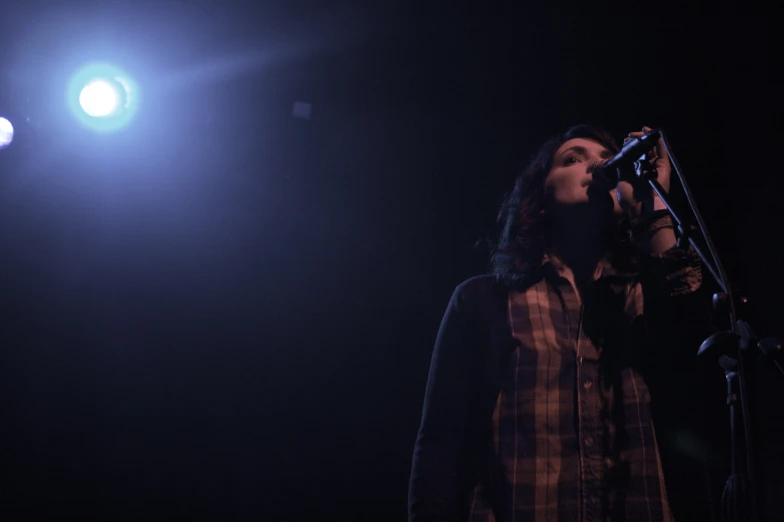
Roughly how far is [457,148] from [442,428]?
6.50 feet

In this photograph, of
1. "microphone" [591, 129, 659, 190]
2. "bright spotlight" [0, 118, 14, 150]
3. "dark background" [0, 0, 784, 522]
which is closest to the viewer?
"microphone" [591, 129, 659, 190]

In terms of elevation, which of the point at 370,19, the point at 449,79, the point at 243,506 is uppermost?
the point at 370,19

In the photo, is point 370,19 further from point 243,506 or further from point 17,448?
point 17,448

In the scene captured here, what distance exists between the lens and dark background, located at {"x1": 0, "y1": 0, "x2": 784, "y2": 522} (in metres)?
2.76

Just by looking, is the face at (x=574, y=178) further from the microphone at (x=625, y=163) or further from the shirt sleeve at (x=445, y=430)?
the shirt sleeve at (x=445, y=430)

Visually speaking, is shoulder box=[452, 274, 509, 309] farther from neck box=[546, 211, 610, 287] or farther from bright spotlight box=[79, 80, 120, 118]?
bright spotlight box=[79, 80, 120, 118]

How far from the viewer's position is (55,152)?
2.98m

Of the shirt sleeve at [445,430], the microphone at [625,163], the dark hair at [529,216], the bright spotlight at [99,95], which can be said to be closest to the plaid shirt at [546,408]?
the shirt sleeve at [445,430]

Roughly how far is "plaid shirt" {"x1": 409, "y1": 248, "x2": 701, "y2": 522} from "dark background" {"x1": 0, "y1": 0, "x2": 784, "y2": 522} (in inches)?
48.1

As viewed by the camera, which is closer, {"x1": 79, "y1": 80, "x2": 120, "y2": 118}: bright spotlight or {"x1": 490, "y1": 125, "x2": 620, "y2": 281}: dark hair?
{"x1": 490, "y1": 125, "x2": 620, "y2": 281}: dark hair

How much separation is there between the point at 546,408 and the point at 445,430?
277 mm

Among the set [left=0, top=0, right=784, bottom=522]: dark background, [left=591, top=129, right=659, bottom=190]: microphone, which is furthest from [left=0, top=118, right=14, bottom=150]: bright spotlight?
[left=591, top=129, right=659, bottom=190]: microphone

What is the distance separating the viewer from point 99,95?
2914 millimetres

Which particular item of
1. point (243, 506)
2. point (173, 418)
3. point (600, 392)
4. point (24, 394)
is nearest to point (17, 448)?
point (24, 394)
